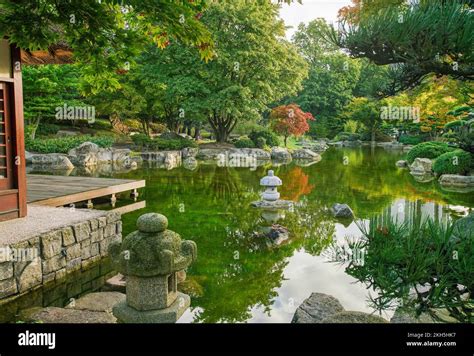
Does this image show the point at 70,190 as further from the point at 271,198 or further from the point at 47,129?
the point at 47,129

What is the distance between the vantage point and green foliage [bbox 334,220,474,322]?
2.76 metres

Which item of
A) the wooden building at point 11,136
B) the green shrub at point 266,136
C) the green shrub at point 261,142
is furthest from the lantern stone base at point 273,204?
the green shrub at point 266,136

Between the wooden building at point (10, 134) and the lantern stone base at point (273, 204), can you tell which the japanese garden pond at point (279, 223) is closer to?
the lantern stone base at point (273, 204)

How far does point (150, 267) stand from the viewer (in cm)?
356

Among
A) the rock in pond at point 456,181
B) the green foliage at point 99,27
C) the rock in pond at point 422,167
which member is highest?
the green foliage at point 99,27

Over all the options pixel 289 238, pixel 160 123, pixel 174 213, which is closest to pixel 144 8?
pixel 289 238

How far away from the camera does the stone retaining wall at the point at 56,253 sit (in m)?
4.46

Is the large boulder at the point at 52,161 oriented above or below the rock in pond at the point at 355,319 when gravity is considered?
above

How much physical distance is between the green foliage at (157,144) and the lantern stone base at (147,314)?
55.4 feet

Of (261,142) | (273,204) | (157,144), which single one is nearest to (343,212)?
(273,204)

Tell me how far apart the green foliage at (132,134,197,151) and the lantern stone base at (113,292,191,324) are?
16.9 meters

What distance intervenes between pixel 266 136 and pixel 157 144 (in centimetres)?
578
